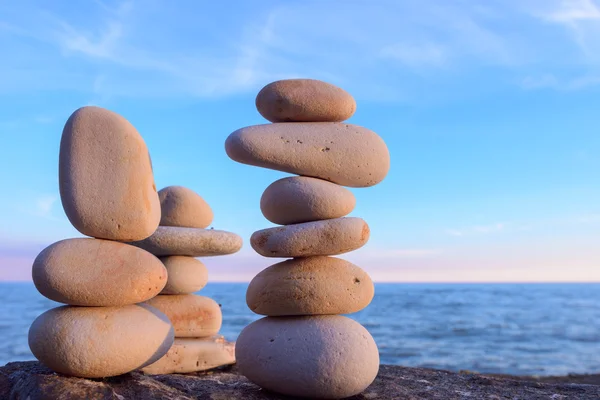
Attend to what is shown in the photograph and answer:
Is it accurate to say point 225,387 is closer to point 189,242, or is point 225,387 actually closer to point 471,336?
point 189,242

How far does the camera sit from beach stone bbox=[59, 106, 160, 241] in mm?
5469

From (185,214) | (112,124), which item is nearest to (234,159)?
(112,124)

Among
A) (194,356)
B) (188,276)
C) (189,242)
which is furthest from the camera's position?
(188,276)

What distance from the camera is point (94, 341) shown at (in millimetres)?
5180

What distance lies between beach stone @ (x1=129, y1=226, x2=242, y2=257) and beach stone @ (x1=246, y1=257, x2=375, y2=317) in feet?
6.98

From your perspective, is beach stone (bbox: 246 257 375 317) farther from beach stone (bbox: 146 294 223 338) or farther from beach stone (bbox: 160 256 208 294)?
beach stone (bbox: 146 294 223 338)

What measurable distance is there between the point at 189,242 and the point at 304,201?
2613mm

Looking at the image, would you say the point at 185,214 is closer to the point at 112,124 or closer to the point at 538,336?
the point at 112,124

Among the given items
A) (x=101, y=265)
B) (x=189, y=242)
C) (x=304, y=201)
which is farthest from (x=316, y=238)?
(x=189, y=242)

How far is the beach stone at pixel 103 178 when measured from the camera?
5.47m

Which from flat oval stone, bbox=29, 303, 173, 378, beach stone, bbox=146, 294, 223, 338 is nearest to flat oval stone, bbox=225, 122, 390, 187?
flat oval stone, bbox=29, 303, 173, 378

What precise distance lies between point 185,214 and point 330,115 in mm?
2909

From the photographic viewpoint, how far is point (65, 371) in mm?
5242

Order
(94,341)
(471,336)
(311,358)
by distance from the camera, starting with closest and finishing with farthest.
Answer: (94,341) < (311,358) < (471,336)
